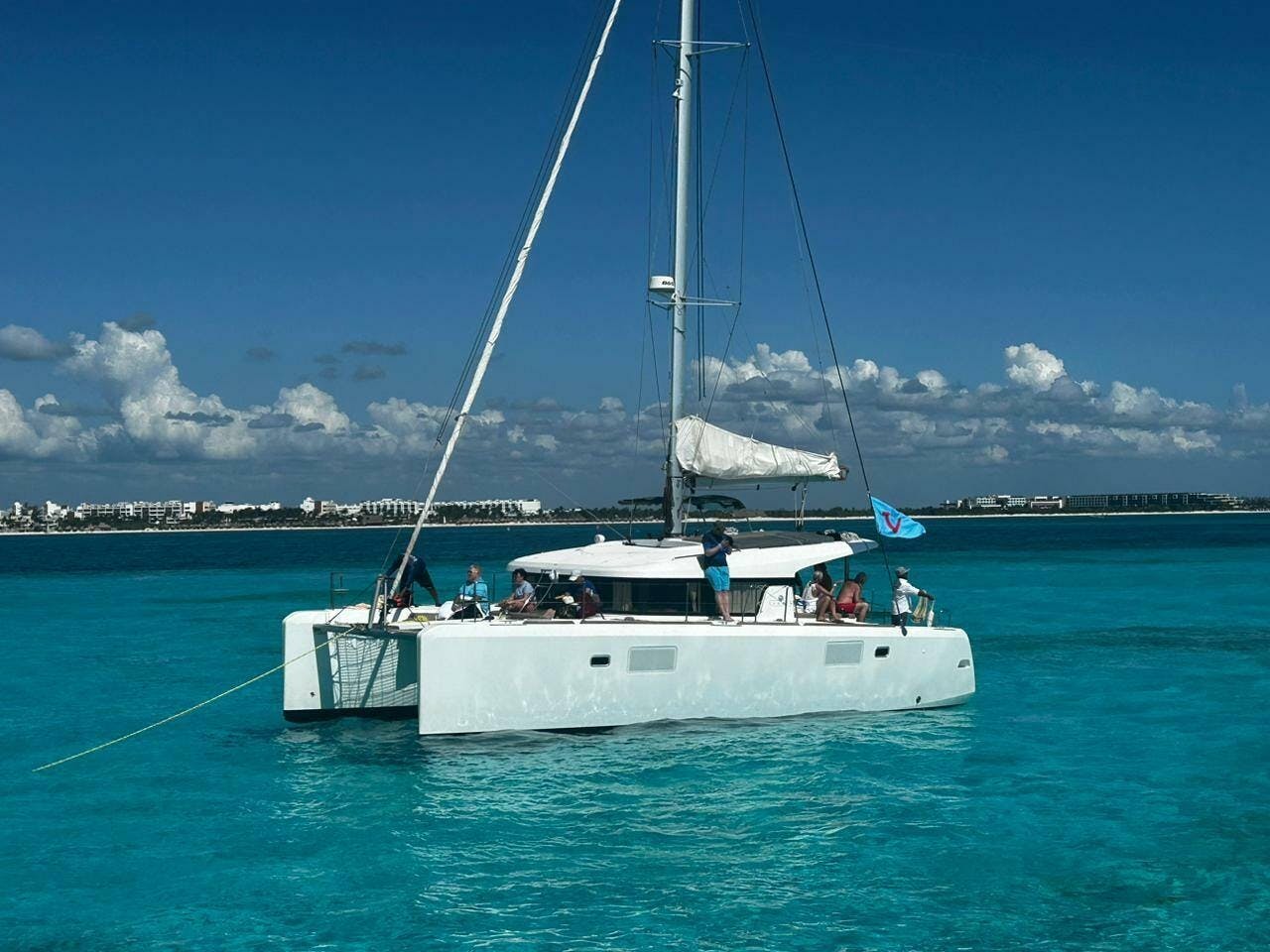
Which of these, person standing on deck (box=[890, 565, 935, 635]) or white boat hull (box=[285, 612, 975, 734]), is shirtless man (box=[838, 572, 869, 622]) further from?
white boat hull (box=[285, 612, 975, 734])

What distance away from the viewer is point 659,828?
12.6 m

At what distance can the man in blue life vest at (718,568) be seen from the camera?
16.5 m

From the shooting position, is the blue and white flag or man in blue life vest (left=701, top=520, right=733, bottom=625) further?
the blue and white flag

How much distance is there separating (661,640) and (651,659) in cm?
30

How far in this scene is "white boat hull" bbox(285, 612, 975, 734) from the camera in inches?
599

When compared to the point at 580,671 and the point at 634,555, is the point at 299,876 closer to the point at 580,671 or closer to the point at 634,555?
the point at 580,671

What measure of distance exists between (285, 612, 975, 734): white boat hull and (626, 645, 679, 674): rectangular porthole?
15mm

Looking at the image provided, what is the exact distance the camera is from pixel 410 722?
58.3 ft

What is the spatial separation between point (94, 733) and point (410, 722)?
502cm

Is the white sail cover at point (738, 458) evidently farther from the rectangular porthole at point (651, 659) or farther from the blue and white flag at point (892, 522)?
the rectangular porthole at point (651, 659)

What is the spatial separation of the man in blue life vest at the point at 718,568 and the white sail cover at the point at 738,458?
2.23m

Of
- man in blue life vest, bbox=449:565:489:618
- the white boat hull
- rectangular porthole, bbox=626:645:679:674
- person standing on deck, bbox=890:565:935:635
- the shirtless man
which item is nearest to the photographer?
the white boat hull

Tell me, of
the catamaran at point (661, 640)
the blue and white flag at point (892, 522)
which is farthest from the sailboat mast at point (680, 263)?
the blue and white flag at point (892, 522)

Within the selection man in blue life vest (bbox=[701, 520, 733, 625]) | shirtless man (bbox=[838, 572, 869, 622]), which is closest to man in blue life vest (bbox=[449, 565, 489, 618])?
man in blue life vest (bbox=[701, 520, 733, 625])
